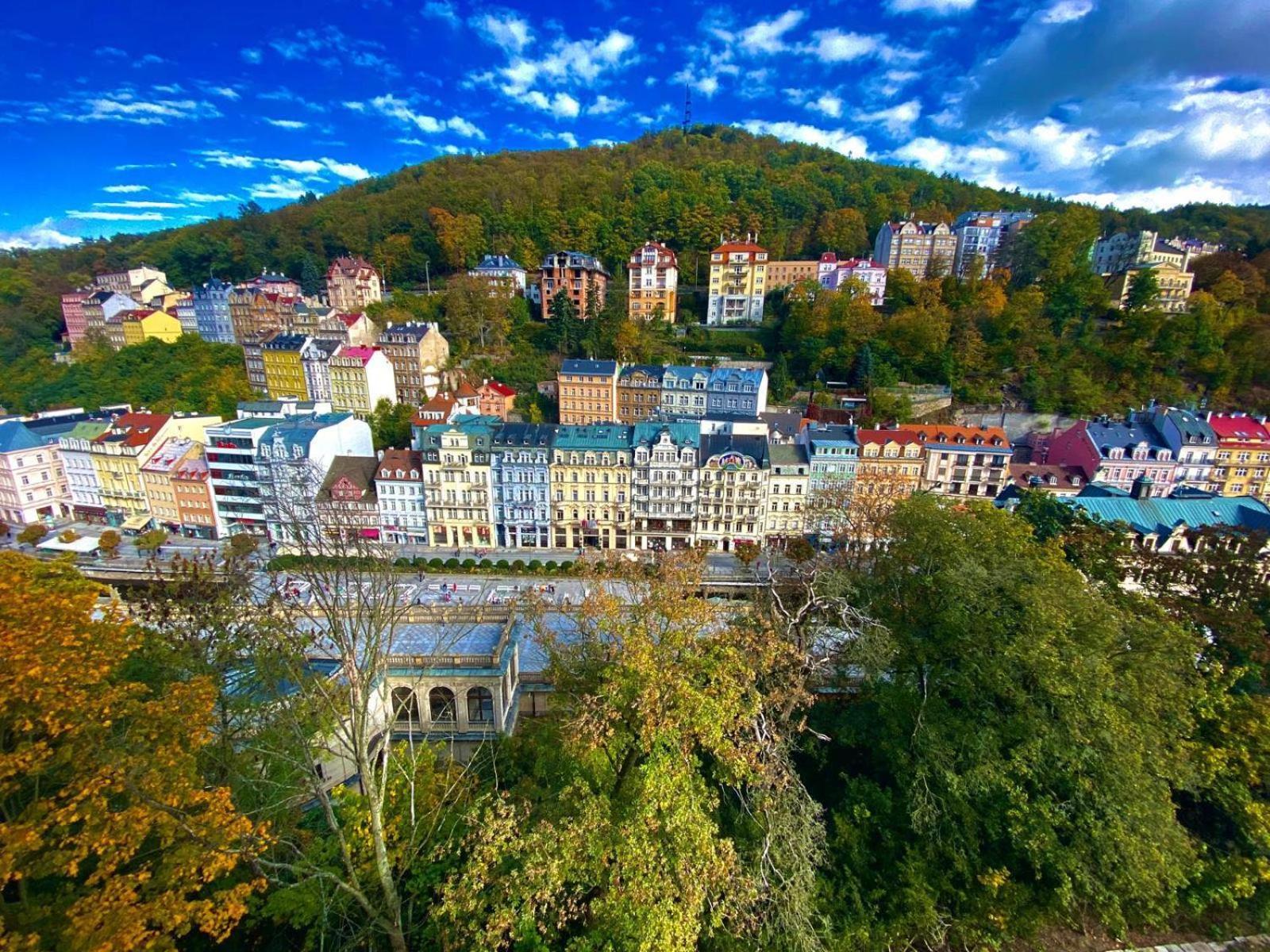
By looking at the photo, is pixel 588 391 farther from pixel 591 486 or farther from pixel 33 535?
pixel 33 535

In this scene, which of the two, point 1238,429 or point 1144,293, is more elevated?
point 1144,293

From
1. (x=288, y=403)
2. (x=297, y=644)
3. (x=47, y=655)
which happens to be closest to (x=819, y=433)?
(x=297, y=644)

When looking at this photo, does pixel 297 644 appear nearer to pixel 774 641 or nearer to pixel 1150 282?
pixel 774 641

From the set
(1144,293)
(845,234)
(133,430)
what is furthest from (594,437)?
(1144,293)

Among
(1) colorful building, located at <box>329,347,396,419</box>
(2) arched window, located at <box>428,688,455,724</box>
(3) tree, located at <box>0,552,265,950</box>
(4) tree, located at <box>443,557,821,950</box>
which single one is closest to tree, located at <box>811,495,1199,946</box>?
(4) tree, located at <box>443,557,821,950</box>

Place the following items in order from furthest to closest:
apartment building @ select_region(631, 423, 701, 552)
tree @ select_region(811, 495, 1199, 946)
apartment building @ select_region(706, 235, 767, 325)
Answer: apartment building @ select_region(706, 235, 767, 325) < apartment building @ select_region(631, 423, 701, 552) < tree @ select_region(811, 495, 1199, 946)

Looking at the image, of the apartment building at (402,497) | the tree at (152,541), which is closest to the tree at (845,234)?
the apartment building at (402,497)

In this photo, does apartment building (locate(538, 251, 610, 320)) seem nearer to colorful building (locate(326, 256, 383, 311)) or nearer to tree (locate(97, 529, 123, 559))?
colorful building (locate(326, 256, 383, 311))
